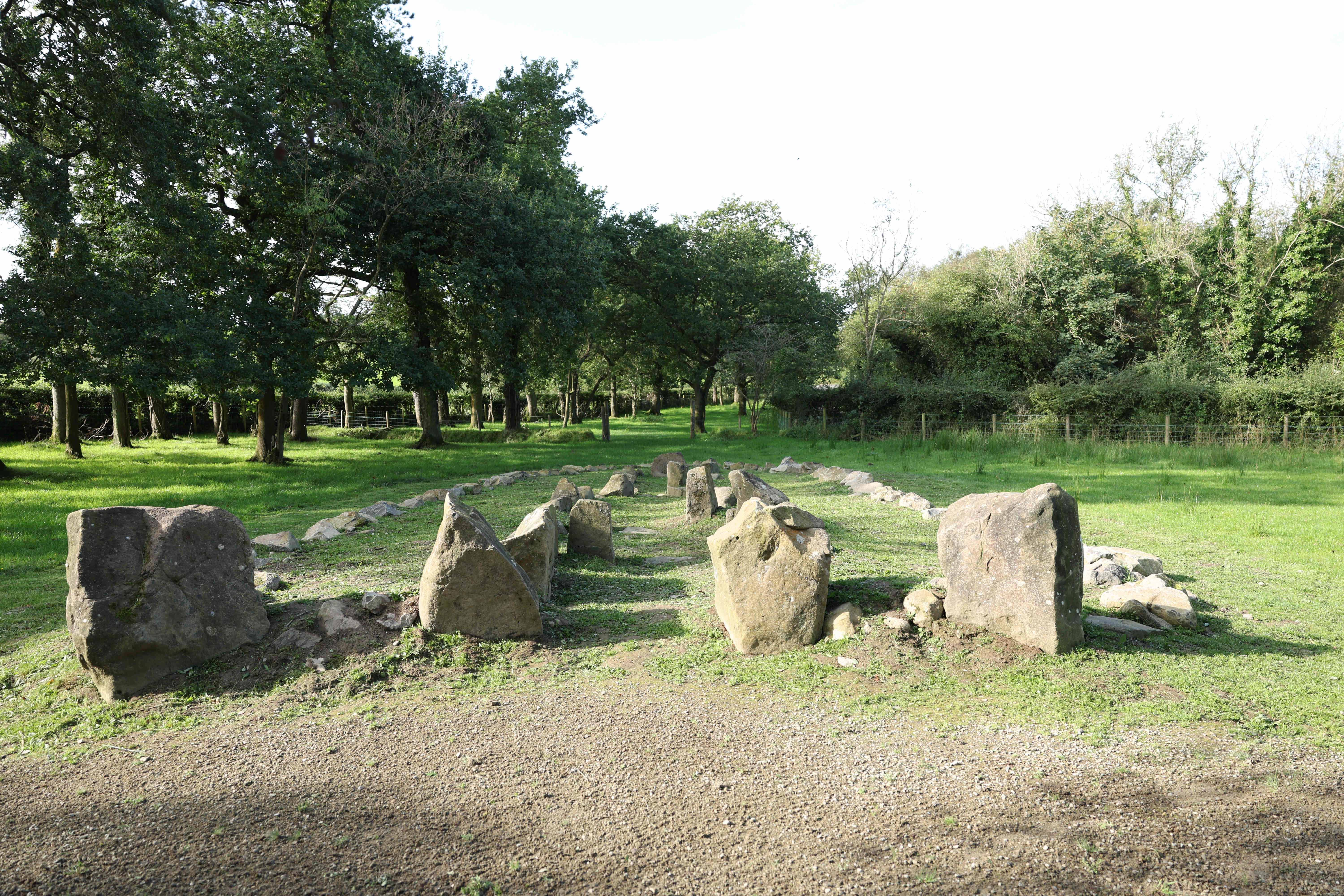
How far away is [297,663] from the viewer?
4.68 meters

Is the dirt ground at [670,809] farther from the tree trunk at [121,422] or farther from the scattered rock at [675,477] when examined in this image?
the tree trunk at [121,422]

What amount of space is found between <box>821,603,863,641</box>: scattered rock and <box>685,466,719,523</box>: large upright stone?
401cm

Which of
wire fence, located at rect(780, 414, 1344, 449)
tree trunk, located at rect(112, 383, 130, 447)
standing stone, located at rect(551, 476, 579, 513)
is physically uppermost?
tree trunk, located at rect(112, 383, 130, 447)

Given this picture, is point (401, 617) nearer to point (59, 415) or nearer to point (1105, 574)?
point (1105, 574)

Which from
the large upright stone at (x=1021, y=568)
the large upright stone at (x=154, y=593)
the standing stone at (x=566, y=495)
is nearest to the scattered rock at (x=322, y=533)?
the standing stone at (x=566, y=495)

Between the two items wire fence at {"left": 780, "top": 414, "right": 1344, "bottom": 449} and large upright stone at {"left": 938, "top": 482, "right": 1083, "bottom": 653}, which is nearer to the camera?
large upright stone at {"left": 938, "top": 482, "right": 1083, "bottom": 653}

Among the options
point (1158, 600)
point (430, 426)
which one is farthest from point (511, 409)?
point (1158, 600)

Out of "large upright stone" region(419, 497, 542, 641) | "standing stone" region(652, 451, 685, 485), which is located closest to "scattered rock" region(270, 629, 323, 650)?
"large upright stone" region(419, 497, 542, 641)

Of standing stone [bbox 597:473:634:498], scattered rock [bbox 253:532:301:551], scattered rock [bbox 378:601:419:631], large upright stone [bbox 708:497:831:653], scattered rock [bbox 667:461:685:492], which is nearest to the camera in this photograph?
large upright stone [bbox 708:497:831:653]

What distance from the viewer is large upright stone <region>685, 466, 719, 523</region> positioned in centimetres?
902

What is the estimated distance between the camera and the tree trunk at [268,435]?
1773 centimetres

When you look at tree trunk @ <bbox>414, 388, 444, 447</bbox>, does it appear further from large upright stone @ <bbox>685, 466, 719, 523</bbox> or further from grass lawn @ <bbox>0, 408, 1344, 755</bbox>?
large upright stone @ <bbox>685, 466, 719, 523</bbox>

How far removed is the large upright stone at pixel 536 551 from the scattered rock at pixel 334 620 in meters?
1.16

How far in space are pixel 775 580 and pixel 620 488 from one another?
7659mm
